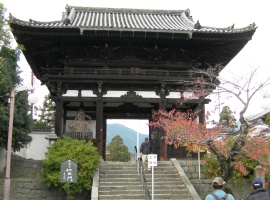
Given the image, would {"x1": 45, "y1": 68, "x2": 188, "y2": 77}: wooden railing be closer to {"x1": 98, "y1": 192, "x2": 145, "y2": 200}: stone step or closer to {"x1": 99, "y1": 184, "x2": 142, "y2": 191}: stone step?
{"x1": 99, "y1": 184, "x2": 142, "y2": 191}: stone step

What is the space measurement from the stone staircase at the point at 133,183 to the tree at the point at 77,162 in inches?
25.2

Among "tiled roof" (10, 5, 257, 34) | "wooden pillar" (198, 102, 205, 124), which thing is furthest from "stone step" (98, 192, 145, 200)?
"tiled roof" (10, 5, 257, 34)

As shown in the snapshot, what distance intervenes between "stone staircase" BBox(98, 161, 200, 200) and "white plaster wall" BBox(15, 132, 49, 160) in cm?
664

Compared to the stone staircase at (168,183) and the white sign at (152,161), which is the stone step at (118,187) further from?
the white sign at (152,161)

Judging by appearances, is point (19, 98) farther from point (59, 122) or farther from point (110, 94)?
point (110, 94)

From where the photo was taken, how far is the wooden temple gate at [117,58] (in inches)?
691

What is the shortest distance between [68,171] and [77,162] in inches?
78.1

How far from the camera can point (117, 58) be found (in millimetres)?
19344

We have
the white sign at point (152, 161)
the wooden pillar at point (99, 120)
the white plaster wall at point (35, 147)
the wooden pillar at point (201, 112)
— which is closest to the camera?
the white sign at point (152, 161)

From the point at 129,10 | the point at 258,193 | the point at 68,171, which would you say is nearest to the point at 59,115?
the point at 68,171

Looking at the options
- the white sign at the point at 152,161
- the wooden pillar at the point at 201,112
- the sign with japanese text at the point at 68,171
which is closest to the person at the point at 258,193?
the white sign at the point at 152,161

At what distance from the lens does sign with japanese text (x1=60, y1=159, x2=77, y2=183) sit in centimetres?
1253

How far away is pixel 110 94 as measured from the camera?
1873 centimetres

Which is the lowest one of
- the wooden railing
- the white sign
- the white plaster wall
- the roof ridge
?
the white sign
